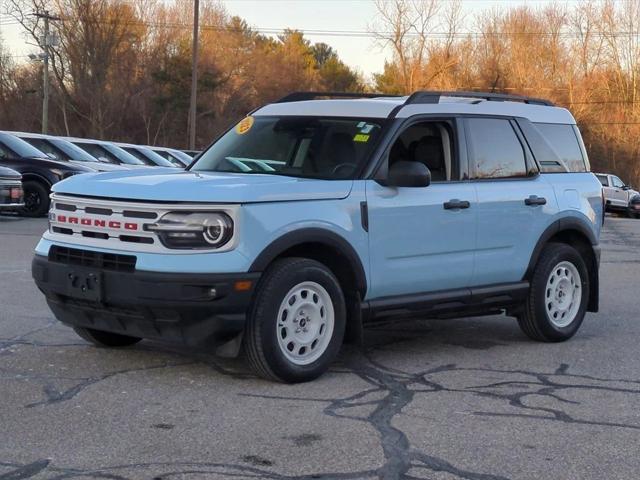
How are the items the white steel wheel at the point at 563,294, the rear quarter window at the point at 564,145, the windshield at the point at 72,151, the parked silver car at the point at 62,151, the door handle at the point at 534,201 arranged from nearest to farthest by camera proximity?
the door handle at the point at 534,201
the white steel wheel at the point at 563,294
the rear quarter window at the point at 564,145
the parked silver car at the point at 62,151
the windshield at the point at 72,151

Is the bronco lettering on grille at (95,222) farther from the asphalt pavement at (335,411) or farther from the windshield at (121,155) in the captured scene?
the windshield at (121,155)

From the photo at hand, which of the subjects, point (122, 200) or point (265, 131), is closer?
point (122, 200)

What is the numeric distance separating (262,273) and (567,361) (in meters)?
2.73

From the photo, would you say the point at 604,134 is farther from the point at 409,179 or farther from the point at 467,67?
the point at 409,179

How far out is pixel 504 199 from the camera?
25.3 ft

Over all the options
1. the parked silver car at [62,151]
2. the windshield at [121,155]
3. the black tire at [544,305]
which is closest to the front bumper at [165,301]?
the black tire at [544,305]

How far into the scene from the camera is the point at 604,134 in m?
58.9

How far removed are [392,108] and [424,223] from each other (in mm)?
869

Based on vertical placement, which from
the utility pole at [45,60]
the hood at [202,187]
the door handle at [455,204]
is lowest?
the door handle at [455,204]

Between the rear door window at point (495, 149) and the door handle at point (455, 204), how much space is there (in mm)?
371

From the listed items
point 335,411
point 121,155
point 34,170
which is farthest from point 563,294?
point 121,155

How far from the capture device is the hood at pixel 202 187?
5.96m

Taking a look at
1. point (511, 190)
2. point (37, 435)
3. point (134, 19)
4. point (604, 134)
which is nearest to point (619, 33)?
point (604, 134)

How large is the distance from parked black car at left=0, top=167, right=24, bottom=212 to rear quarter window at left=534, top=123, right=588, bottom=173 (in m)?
11.6
